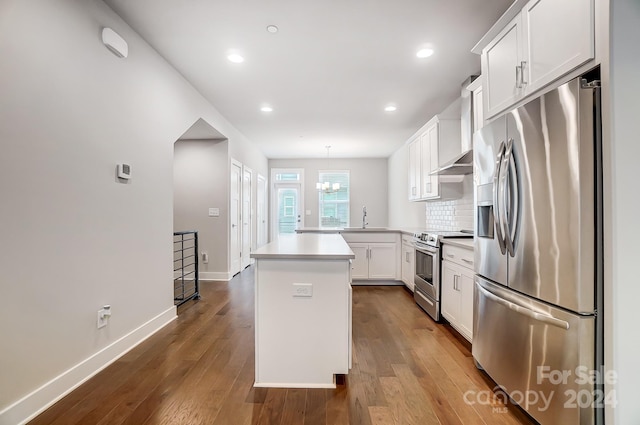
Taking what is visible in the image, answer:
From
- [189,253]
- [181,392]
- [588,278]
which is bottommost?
[181,392]

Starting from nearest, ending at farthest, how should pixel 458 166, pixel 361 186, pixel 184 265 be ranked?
pixel 458 166, pixel 184 265, pixel 361 186

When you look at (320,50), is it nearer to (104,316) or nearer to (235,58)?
(235,58)

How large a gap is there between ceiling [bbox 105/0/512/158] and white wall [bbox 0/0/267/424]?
485 mm

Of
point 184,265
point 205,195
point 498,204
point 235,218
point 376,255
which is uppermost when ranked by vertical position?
point 205,195

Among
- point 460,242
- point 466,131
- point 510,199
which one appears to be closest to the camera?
point 510,199

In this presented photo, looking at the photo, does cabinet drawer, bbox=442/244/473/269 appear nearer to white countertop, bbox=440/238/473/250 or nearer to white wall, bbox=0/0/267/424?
white countertop, bbox=440/238/473/250

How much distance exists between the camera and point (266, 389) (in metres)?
1.96

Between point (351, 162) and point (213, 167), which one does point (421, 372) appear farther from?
point (351, 162)

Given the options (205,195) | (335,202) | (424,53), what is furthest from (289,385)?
(335,202)

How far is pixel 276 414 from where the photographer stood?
1.71 meters

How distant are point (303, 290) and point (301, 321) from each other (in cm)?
Answer: 20

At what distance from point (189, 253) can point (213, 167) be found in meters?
1.44

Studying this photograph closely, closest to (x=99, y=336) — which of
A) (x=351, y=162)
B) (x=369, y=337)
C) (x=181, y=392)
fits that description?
(x=181, y=392)

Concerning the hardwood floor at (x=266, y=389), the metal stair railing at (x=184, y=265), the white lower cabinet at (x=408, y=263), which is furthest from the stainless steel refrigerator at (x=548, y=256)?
the metal stair railing at (x=184, y=265)
